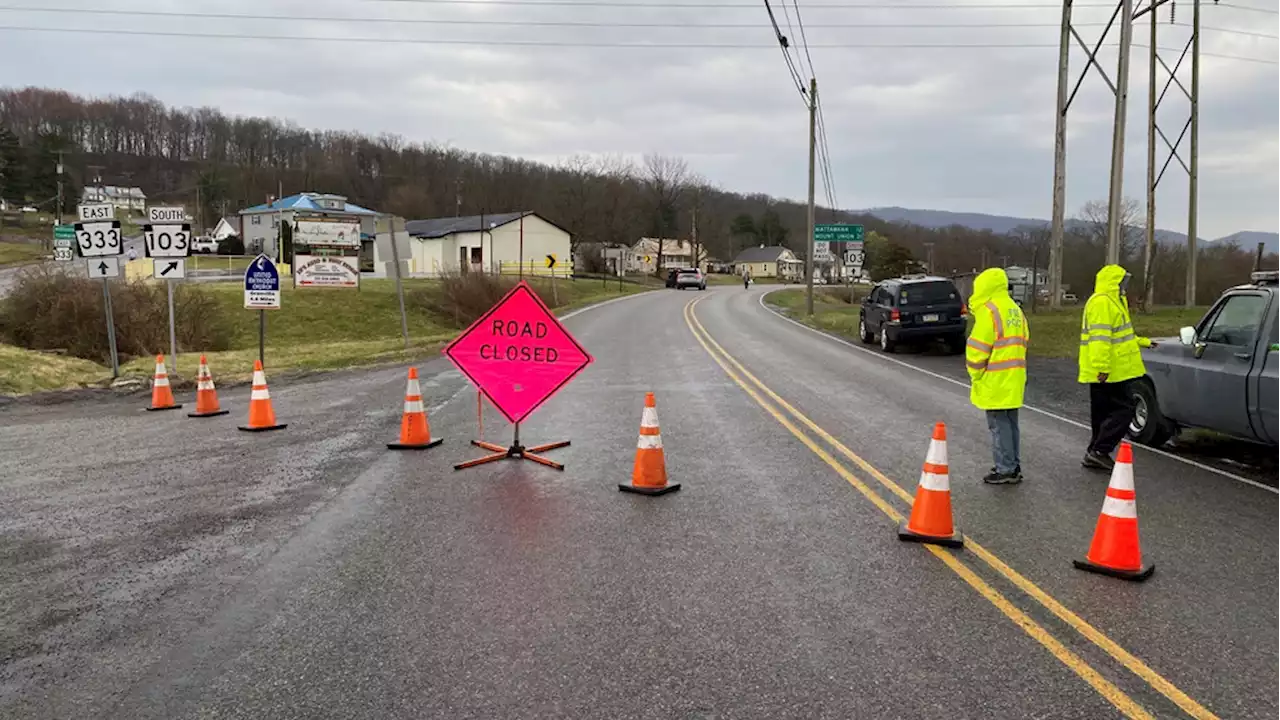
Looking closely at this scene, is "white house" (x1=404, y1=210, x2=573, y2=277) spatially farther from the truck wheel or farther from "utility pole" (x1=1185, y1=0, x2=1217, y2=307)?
the truck wheel

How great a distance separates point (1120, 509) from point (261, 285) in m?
15.4

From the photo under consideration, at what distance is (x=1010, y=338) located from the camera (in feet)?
24.4

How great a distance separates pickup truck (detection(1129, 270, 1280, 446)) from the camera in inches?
302

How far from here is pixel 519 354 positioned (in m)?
8.88

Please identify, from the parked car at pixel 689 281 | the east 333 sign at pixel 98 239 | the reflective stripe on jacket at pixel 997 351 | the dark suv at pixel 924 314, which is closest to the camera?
the reflective stripe on jacket at pixel 997 351

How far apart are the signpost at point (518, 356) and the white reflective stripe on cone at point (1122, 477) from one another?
492 centimetres

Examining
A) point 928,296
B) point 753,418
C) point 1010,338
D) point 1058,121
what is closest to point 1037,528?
point 1010,338

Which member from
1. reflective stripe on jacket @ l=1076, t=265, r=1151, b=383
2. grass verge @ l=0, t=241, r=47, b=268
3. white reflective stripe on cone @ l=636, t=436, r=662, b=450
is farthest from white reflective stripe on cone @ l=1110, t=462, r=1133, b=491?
grass verge @ l=0, t=241, r=47, b=268

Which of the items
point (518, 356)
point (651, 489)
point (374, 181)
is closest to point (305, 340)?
point (518, 356)

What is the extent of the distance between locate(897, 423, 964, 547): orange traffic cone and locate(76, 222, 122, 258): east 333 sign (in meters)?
14.7

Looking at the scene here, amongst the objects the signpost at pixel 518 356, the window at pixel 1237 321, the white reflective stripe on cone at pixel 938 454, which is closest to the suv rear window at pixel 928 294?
the window at pixel 1237 321

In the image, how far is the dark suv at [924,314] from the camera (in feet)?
67.0

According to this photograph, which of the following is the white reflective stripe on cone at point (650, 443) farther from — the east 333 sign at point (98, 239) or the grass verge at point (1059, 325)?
the grass verge at point (1059, 325)

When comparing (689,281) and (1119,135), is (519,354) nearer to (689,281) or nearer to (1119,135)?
(1119,135)
